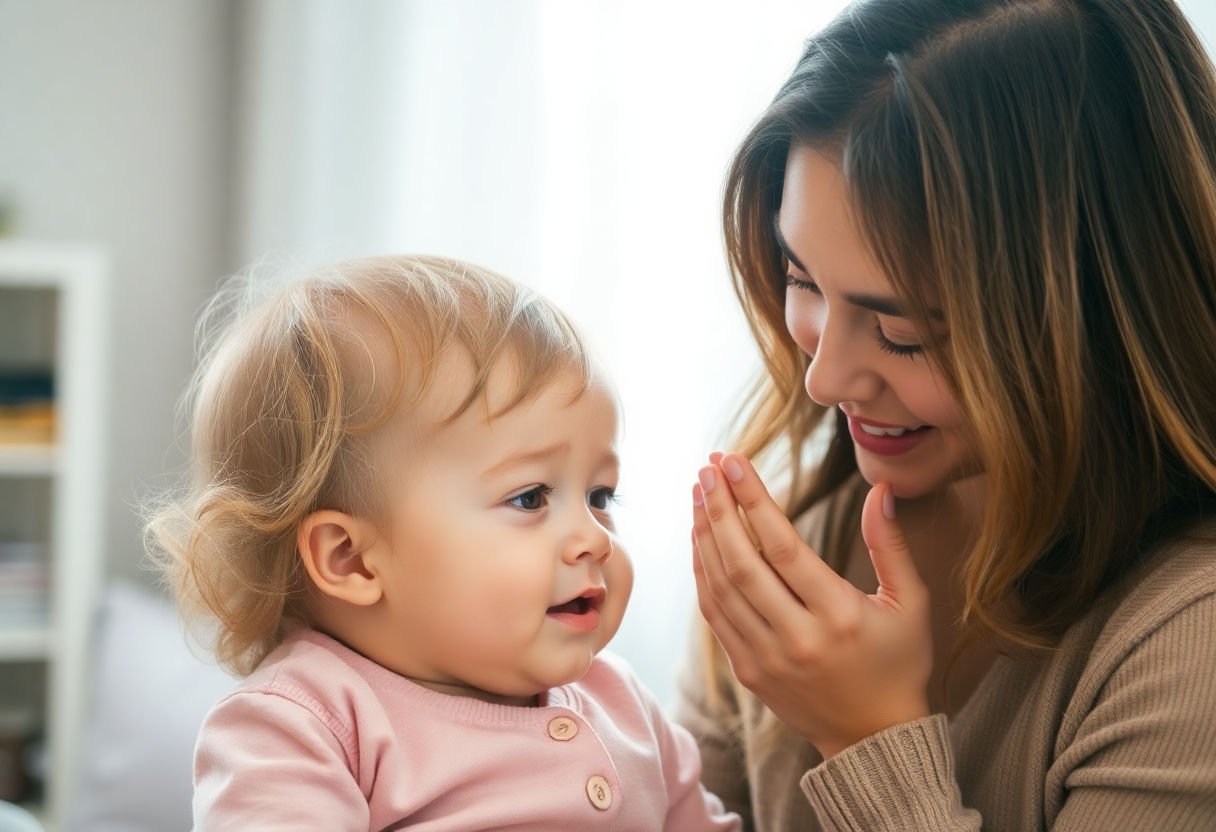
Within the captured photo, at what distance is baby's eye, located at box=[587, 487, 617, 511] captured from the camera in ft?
4.02

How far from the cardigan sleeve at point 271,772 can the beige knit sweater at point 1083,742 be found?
0.41m

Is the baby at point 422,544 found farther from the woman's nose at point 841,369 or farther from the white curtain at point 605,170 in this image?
the white curtain at point 605,170

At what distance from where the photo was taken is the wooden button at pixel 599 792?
1125 mm

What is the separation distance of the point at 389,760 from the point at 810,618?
39 centimetres

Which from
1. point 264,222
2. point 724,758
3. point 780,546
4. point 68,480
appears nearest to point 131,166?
point 264,222

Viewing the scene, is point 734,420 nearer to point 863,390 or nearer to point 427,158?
point 863,390

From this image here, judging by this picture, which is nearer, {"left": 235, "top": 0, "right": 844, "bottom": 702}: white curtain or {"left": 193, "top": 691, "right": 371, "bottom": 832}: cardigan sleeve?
{"left": 193, "top": 691, "right": 371, "bottom": 832}: cardigan sleeve

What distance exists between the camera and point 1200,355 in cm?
112

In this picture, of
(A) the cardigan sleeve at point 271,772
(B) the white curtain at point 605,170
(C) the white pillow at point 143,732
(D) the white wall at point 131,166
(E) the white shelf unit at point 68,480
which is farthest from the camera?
(D) the white wall at point 131,166

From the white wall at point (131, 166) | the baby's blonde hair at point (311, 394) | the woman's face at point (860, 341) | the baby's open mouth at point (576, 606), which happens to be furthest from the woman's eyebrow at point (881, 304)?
the white wall at point (131, 166)

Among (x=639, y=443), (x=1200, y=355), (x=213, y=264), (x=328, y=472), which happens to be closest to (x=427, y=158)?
(x=639, y=443)

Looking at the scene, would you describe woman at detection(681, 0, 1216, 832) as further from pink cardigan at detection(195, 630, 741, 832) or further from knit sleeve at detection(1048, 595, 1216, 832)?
pink cardigan at detection(195, 630, 741, 832)

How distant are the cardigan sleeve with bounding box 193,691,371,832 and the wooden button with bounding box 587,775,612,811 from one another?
19cm

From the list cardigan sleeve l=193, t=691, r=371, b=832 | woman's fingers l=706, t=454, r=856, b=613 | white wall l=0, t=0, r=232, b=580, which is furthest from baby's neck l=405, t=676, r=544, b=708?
white wall l=0, t=0, r=232, b=580
